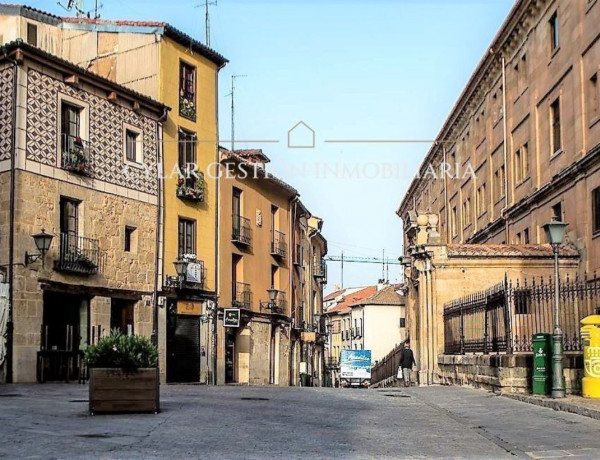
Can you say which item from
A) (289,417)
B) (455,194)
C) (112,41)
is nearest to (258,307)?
(112,41)

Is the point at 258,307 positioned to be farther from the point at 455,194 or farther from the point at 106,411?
the point at 106,411

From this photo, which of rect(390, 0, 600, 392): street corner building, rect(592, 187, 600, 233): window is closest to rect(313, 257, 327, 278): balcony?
rect(390, 0, 600, 392): street corner building

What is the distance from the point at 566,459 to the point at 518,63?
94.7ft

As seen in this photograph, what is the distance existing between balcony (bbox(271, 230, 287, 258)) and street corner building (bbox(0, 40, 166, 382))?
1084 centimetres

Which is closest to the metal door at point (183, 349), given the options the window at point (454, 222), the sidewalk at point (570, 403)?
the sidewalk at point (570, 403)

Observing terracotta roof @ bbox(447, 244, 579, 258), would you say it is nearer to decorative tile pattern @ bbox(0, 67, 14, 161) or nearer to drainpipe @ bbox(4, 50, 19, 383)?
drainpipe @ bbox(4, 50, 19, 383)

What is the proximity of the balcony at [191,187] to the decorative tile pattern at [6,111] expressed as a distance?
8.74 meters

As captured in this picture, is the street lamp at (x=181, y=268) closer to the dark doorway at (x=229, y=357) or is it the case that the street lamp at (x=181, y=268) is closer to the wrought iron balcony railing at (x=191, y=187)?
the wrought iron balcony railing at (x=191, y=187)

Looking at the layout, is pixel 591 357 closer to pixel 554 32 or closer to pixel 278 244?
Result: pixel 554 32

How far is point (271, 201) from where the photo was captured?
136 feet

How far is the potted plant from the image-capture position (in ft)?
41.2

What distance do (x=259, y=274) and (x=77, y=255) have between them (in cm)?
1407

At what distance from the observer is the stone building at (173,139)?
31.7 meters

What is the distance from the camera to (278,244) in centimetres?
4188
